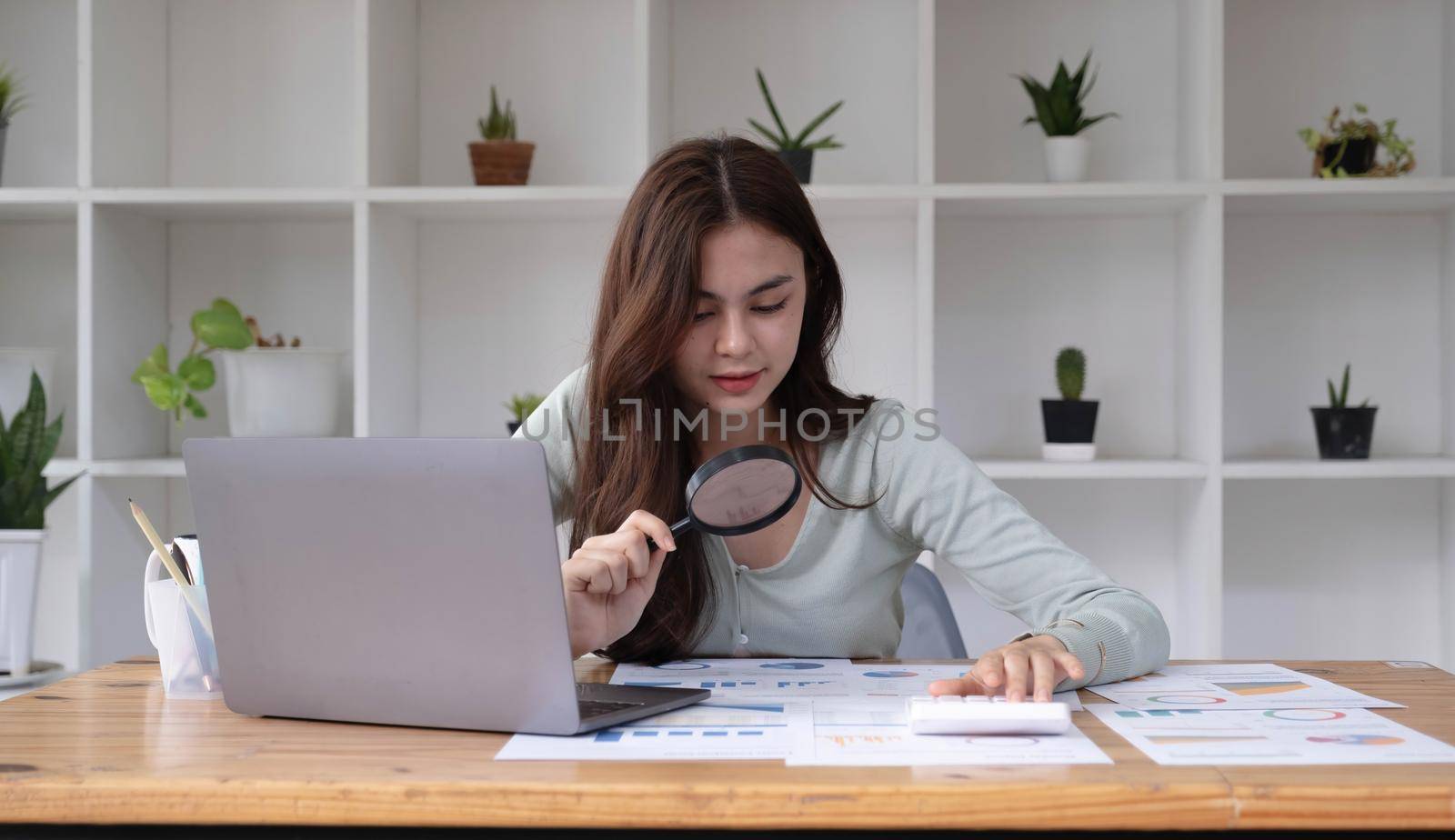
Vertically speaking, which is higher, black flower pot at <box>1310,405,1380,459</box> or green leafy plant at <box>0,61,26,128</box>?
green leafy plant at <box>0,61,26,128</box>

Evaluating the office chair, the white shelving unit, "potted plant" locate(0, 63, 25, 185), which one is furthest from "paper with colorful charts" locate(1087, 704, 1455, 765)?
"potted plant" locate(0, 63, 25, 185)

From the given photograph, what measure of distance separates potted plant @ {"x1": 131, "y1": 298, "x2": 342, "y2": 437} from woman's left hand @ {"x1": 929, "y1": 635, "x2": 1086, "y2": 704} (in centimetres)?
171

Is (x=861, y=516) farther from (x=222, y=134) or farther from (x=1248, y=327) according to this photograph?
(x=222, y=134)

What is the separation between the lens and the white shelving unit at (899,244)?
2.57 meters

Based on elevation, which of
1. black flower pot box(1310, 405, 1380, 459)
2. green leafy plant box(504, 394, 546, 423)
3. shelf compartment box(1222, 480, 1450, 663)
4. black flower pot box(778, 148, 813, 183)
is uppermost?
black flower pot box(778, 148, 813, 183)

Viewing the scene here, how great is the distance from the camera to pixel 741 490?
3.69 feet

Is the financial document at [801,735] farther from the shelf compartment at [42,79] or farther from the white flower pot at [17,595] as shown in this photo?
the shelf compartment at [42,79]

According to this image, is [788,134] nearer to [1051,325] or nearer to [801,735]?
[1051,325]

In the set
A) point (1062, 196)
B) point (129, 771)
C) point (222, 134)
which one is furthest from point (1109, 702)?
point (222, 134)

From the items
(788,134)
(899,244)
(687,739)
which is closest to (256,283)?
(788,134)

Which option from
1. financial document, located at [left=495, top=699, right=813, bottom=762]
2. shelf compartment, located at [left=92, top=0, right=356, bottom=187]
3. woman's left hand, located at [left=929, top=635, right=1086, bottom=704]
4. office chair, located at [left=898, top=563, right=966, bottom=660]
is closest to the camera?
financial document, located at [left=495, top=699, right=813, bottom=762]

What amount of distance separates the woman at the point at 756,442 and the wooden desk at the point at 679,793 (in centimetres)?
47

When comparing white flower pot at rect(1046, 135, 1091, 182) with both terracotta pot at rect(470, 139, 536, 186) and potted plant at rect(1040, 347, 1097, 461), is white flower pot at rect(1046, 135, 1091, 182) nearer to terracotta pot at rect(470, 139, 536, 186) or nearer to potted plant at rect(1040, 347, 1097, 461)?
potted plant at rect(1040, 347, 1097, 461)

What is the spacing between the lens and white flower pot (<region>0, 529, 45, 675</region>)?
2014mm
